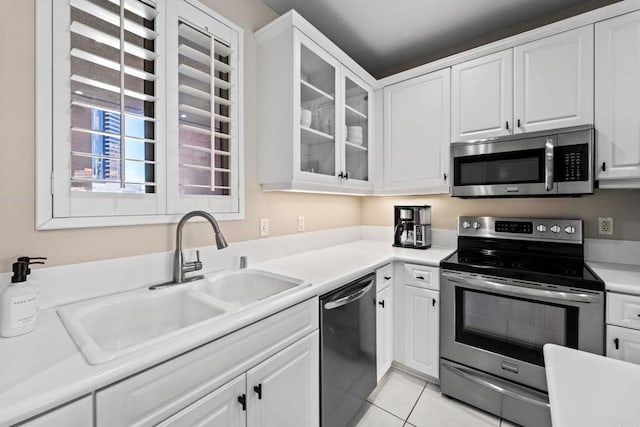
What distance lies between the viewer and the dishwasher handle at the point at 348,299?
1386 mm

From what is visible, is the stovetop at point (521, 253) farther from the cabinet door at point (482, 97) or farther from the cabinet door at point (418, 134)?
the cabinet door at point (482, 97)

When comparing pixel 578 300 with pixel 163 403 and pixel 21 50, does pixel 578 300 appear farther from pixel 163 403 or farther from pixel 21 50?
pixel 21 50

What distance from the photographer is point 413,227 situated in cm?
236

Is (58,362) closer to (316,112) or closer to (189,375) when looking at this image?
(189,375)

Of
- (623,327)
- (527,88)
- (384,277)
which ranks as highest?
(527,88)

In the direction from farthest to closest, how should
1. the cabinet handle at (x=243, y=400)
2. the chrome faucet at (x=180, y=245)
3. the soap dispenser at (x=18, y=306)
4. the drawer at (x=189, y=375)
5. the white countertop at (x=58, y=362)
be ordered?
the chrome faucet at (x=180, y=245)
the cabinet handle at (x=243, y=400)
the soap dispenser at (x=18, y=306)
the drawer at (x=189, y=375)
the white countertop at (x=58, y=362)

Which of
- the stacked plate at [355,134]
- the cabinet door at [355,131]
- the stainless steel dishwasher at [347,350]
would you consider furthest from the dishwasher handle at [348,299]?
the stacked plate at [355,134]

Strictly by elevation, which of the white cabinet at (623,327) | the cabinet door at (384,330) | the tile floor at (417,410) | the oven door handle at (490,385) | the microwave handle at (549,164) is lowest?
the tile floor at (417,410)

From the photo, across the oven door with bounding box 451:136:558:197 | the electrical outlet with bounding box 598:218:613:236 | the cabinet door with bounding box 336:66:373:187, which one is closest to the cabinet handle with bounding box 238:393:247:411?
the cabinet door with bounding box 336:66:373:187

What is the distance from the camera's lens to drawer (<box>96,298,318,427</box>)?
0.69 meters

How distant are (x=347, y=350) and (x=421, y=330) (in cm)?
71

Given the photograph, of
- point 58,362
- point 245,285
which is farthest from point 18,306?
point 245,285

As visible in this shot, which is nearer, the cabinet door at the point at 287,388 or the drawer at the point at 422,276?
the cabinet door at the point at 287,388

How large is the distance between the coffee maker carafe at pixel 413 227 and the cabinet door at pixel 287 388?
1.39 meters
